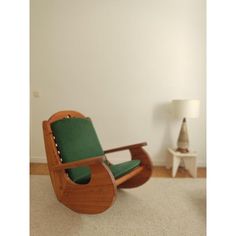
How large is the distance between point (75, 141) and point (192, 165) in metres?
1.60

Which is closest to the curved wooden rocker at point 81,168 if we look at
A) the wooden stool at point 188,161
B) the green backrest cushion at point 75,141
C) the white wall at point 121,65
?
the green backrest cushion at point 75,141

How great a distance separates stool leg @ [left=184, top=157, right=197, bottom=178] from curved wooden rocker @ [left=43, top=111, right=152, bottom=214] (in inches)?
35.4

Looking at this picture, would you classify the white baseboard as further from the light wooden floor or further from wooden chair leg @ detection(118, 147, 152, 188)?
wooden chair leg @ detection(118, 147, 152, 188)

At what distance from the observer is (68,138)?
1.84 meters

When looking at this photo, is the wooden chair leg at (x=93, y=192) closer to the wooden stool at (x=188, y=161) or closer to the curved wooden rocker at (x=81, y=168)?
the curved wooden rocker at (x=81, y=168)

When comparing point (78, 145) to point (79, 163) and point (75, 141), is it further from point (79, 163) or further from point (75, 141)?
point (79, 163)

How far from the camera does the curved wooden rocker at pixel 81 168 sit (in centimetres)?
149

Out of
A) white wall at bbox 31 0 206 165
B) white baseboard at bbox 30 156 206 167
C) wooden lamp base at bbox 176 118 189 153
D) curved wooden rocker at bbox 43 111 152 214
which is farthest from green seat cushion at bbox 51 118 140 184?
white baseboard at bbox 30 156 206 167

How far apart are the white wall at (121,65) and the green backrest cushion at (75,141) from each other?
110 cm

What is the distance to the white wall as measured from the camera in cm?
306

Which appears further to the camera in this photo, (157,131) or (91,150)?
(157,131)
